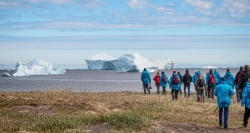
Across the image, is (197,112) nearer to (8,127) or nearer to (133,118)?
(133,118)

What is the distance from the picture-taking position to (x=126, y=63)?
9800 cm

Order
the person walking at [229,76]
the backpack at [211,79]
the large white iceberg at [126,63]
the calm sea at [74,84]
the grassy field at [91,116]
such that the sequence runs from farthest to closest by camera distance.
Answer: the large white iceberg at [126,63] → the calm sea at [74,84] → the backpack at [211,79] → the person walking at [229,76] → the grassy field at [91,116]

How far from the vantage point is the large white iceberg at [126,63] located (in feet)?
314

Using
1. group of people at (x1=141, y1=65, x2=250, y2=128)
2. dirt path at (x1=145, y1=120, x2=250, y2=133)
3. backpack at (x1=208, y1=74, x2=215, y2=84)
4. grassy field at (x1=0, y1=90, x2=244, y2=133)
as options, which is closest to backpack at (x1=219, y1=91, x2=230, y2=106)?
group of people at (x1=141, y1=65, x2=250, y2=128)

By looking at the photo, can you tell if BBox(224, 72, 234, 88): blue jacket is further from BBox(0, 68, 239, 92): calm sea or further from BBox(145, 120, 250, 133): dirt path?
BBox(0, 68, 239, 92): calm sea

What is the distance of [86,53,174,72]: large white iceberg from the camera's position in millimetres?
95562

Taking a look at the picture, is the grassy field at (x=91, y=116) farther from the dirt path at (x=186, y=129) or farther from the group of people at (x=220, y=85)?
the group of people at (x=220, y=85)

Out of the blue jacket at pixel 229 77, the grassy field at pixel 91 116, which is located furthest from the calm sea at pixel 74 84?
the grassy field at pixel 91 116

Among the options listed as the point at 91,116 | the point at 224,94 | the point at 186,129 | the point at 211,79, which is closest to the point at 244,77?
the point at 224,94

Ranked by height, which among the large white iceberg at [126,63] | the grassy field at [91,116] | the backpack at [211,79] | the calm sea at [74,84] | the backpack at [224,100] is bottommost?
the calm sea at [74,84]

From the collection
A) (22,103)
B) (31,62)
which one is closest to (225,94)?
(22,103)

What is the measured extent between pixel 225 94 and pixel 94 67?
108277mm

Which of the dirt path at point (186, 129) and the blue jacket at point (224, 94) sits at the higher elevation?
the blue jacket at point (224, 94)

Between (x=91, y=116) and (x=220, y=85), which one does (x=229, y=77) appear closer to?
(x=220, y=85)
